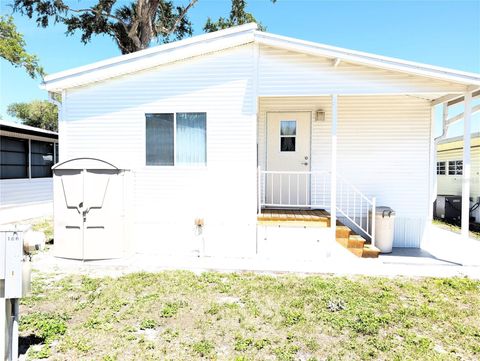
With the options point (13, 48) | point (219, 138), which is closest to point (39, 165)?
point (13, 48)

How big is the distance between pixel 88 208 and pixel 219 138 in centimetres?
280

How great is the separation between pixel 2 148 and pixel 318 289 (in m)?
11.7

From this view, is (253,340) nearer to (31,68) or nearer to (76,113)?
(76,113)

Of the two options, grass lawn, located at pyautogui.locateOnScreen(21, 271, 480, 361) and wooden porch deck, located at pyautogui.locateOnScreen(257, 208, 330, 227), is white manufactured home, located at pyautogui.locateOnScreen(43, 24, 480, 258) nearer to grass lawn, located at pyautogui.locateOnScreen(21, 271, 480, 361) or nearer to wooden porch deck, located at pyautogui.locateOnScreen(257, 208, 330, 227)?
wooden porch deck, located at pyautogui.locateOnScreen(257, 208, 330, 227)

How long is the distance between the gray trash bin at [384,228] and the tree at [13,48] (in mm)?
14168

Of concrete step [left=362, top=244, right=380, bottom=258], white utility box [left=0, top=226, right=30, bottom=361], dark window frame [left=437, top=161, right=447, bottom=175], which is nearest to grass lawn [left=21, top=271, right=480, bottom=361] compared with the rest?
white utility box [left=0, top=226, right=30, bottom=361]

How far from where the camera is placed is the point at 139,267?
17.9 ft

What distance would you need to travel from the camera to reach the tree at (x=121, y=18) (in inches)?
567

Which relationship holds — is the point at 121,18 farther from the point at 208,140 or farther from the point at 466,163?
the point at 466,163

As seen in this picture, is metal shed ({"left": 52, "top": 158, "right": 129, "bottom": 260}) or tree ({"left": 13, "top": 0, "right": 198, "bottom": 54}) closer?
metal shed ({"left": 52, "top": 158, "right": 129, "bottom": 260})

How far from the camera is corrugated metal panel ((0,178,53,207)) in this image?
1077 centimetres

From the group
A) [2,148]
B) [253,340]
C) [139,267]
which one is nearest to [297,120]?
[139,267]

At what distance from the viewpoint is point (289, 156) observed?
24.6ft

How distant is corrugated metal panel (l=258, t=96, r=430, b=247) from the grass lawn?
257cm
